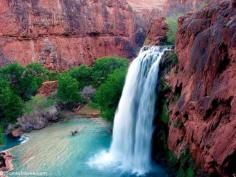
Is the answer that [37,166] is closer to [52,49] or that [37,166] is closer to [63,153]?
[63,153]

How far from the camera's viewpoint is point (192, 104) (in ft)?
43.6

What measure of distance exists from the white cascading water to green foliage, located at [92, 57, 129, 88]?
14.2 m

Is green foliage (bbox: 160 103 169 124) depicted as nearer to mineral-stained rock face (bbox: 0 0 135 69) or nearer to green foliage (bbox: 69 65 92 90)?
green foliage (bbox: 69 65 92 90)

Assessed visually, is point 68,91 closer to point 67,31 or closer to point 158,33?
point 158,33

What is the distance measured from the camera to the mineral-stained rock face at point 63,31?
38656 millimetres

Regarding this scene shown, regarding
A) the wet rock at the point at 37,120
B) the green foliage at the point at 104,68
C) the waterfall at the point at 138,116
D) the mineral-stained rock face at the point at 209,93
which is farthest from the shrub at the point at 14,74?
the mineral-stained rock face at the point at 209,93

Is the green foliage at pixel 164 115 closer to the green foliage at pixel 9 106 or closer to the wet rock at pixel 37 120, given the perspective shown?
the wet rock at pixel 37 120

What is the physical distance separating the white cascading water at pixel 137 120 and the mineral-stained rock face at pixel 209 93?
234 cm

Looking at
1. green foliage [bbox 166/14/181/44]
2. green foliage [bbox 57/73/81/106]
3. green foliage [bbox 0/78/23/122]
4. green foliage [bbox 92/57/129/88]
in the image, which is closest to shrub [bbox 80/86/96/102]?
green foliage [bbox 92/57/129/88]

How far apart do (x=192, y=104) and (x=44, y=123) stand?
54.4 feet

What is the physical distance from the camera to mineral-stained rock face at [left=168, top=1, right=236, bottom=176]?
10.7 m

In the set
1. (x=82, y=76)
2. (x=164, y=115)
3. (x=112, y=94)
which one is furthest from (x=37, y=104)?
(x=164, y=115)

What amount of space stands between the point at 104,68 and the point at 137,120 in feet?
57.2

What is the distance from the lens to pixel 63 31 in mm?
42156
